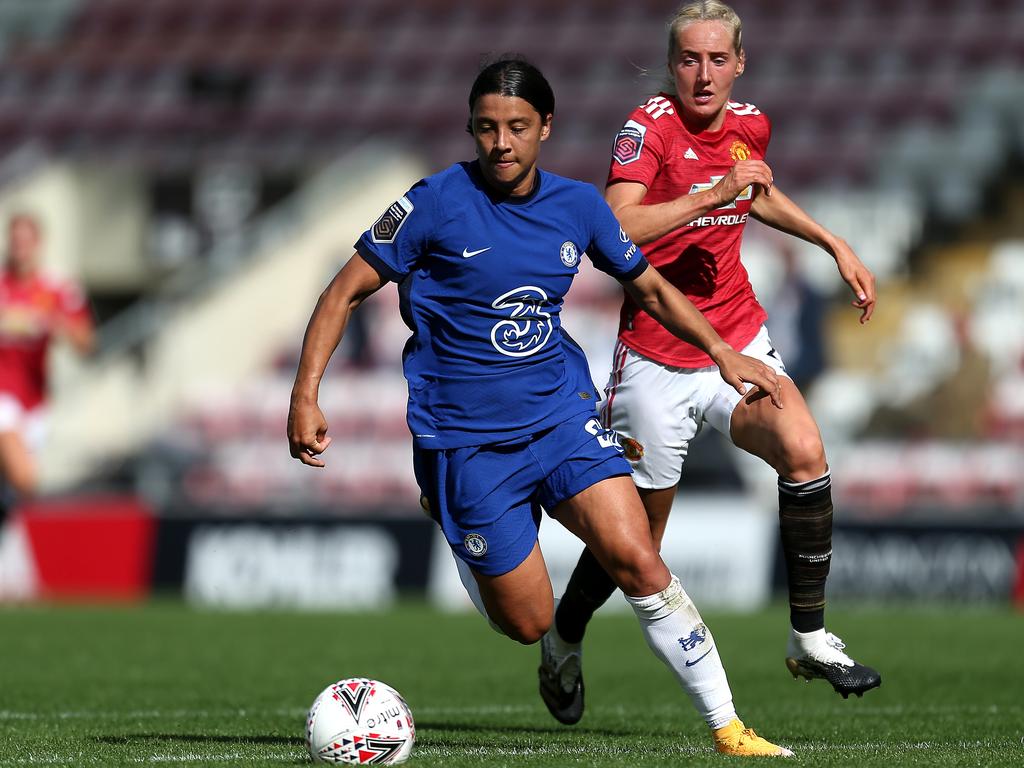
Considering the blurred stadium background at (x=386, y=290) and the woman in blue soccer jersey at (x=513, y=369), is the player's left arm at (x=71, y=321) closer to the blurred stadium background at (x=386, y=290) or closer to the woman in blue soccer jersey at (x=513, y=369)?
the blurred stadium background at (x=386, y=290)

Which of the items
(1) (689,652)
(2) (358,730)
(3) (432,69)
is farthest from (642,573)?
(3) (432,69)

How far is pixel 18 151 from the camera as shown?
76.2 feet

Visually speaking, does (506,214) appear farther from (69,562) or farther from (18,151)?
(18,151)

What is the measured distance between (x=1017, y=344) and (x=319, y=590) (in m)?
6.55

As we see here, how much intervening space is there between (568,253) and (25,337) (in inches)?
283

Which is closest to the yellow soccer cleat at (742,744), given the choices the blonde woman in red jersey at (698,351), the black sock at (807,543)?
the blonde woman in red jersey at (698,351)

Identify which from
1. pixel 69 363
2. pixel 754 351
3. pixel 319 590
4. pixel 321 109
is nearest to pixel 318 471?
pixel 319 590

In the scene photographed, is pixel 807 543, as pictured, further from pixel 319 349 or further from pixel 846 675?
pixel 319 349

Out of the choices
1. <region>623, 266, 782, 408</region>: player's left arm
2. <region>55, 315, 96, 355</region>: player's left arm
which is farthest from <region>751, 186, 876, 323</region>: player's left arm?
<region>55, 315, 96, 355</region>: player's left arm

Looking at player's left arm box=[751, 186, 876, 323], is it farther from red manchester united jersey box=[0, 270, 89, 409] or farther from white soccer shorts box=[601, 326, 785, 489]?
red manchester united jersey box=[0, 270, 89, 409]

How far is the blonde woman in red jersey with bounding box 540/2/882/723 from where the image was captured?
6.12 metres

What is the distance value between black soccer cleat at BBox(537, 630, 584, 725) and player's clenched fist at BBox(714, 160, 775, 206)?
6.34 ft

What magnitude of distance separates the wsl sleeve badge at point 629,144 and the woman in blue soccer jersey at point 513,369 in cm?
48

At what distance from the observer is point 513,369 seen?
5.74 metres
